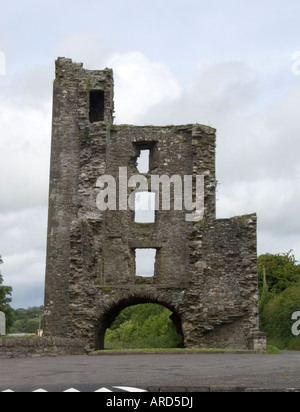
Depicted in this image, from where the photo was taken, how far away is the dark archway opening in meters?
25.3

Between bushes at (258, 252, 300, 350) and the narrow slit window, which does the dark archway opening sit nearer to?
bushes at (258, 252, 300, 350)

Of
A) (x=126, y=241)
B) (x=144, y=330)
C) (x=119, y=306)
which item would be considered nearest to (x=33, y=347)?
(x=119, y=306)

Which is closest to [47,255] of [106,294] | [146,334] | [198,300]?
[106,294]

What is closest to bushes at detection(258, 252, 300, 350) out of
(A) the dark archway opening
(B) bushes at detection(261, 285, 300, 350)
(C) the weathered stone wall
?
(B) bushes at detection(261, 285, 300, 350)

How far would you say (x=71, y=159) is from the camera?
1051 inches

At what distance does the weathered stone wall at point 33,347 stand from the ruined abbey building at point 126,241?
3.44 meters

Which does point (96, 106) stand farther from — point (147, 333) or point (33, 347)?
point (147, 333)

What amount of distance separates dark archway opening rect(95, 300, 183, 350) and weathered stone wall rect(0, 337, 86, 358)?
4265 mm

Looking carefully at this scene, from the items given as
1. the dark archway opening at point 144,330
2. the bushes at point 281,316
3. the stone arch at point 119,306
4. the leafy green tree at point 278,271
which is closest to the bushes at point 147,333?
the dark archway opening at point 144,330

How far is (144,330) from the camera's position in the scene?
36938 millimetres

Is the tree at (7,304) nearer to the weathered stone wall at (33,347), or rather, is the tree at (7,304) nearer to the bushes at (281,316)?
the bushes at (281,316)

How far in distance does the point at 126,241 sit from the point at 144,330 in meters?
12.2

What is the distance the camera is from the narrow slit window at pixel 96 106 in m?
27.8

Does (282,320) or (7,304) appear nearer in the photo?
(282,320)
